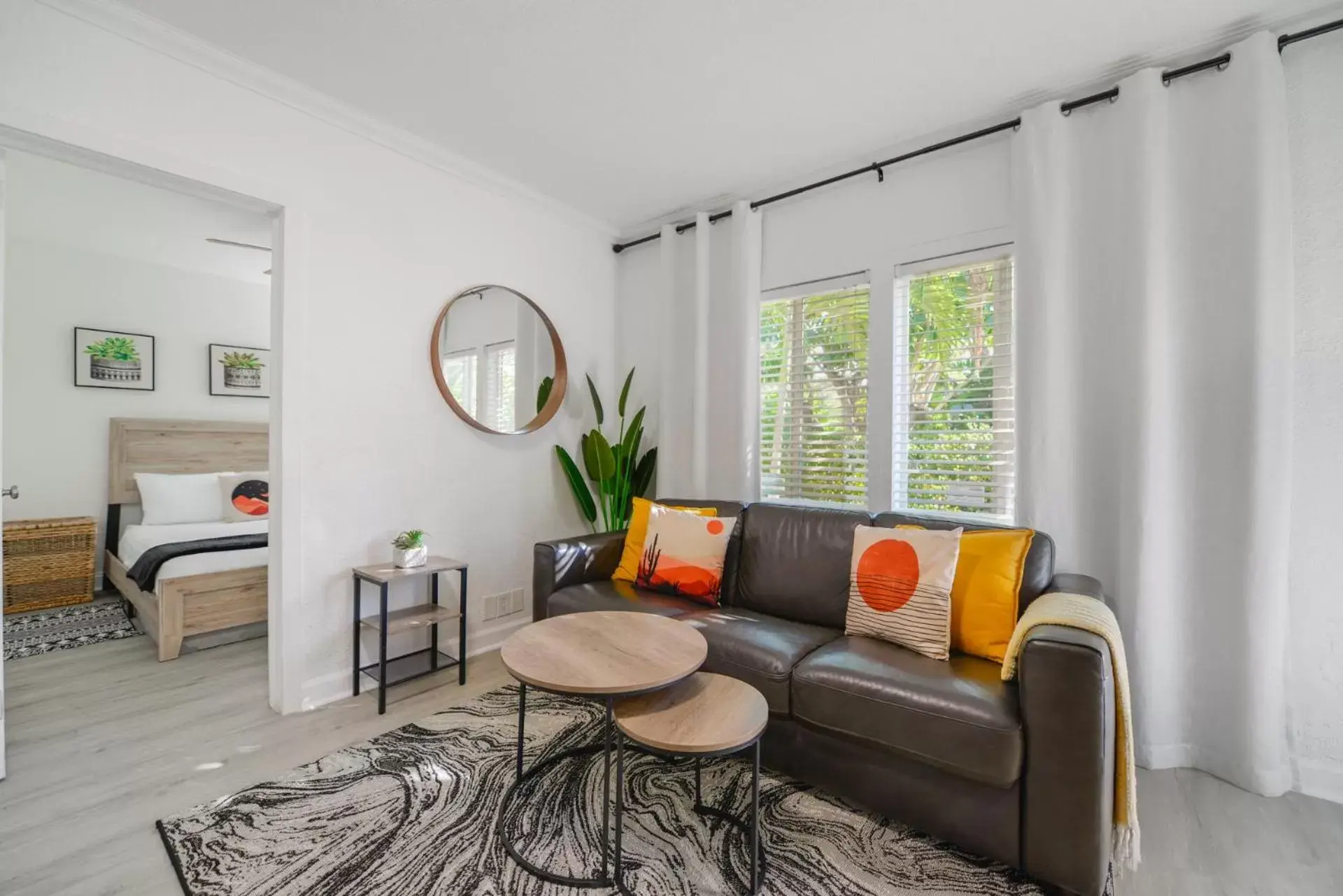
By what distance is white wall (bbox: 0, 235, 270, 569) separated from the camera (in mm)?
3979

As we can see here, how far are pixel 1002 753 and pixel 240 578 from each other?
3.79 meters

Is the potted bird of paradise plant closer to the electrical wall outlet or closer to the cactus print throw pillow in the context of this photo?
the electrical wall outlet

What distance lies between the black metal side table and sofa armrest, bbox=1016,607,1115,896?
2.29 meters

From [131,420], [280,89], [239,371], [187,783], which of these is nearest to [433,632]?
[187,783]

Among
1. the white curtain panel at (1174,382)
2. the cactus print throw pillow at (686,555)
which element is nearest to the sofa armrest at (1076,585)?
the white curtain panel at (1174,382)

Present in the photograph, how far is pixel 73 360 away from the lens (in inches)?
164

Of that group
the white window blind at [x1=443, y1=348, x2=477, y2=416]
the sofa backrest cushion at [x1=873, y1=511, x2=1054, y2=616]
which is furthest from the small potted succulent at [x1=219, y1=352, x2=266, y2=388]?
the sofa backrest cushion at [x1=873, y1=511, x2=1054, y2=616]

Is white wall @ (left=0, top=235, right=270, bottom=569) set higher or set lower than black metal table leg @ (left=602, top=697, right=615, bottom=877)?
higher

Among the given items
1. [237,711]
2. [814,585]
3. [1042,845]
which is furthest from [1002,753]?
[237,711]

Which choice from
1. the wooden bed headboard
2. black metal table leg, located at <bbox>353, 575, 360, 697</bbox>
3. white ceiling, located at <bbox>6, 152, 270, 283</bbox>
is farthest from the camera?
the wooden bed headboard

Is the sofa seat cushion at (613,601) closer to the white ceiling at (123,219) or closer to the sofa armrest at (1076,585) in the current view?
the sofa armrest at (1076,585)

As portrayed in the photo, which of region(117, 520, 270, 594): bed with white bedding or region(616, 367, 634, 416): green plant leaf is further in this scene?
region(616, 367, 634, 416): green plant leaf

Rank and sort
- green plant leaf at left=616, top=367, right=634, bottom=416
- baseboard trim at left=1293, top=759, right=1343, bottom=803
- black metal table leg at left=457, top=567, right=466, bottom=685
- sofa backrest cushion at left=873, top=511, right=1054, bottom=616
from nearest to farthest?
1. baseboard trim at left=1293, top=759, right=1343, bottom=803
2. sofa backrest cushion at left=873, top=511, right=1054, bottom=616
3. black metal table leg at left=457, top=567, right=466, bottom=685
4. green plant leaf at left=616, top=367, right=634, bottom=416

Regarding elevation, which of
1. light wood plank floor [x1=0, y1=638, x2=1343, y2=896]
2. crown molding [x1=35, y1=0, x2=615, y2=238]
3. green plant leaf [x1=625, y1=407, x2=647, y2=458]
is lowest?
light wood plank floor [x1=0, y1=638, x2=1343, y2=896]
